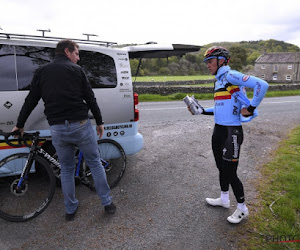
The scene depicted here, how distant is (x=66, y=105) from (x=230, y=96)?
195 centimetres

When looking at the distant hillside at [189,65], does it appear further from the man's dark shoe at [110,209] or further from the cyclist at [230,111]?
the man's dark shoe at [110,209]

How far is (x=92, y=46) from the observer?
3.55 m

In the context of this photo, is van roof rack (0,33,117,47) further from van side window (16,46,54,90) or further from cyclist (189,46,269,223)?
cyclist (189,46,269,223)

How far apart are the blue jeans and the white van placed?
2.61ft

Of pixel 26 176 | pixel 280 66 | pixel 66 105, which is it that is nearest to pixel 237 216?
pixel 66 105

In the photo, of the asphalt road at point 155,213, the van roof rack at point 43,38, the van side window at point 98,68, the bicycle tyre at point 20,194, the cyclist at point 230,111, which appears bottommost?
the asphalt road at point 155,213

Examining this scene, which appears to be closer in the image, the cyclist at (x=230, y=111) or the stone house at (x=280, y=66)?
the cyclist at (x=230, y=111)

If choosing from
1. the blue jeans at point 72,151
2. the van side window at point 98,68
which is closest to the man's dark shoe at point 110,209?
the blue jeans at point 72,151

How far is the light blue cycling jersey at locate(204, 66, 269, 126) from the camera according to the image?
2.59 metres

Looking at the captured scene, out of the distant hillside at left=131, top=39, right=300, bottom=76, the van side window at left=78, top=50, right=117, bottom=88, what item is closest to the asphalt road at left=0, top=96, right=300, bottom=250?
the van side window at left=78, top=50, right=117, bottom=88

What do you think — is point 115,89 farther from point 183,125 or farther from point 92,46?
point 183,125

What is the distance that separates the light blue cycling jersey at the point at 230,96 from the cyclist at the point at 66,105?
157cm

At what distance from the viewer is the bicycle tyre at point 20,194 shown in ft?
9.70

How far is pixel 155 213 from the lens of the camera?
3115 millimetres
